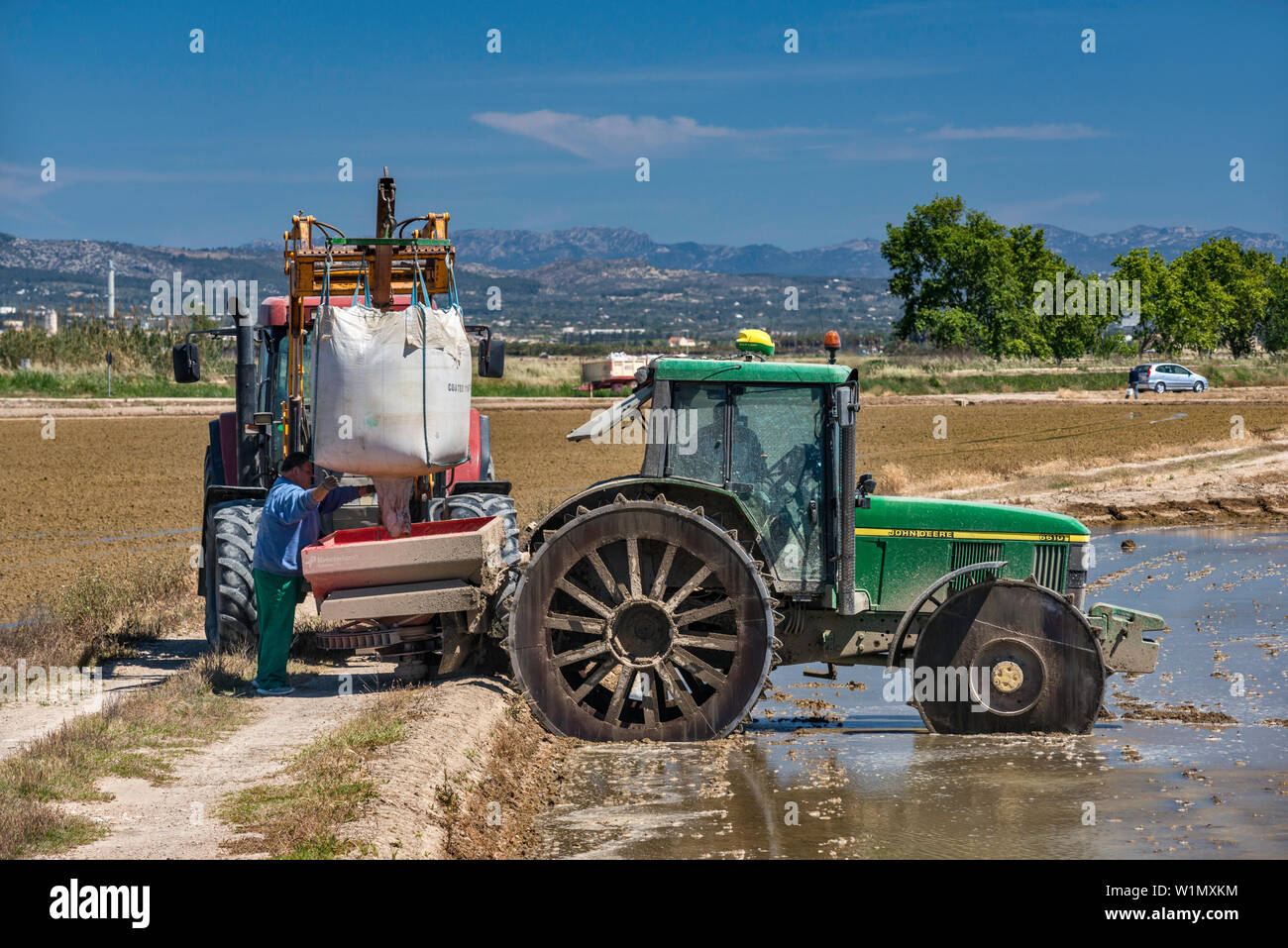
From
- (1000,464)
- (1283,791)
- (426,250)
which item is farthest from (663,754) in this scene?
(1000,464)

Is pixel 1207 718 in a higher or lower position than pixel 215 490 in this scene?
lower

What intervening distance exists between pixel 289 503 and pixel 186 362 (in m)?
3.85

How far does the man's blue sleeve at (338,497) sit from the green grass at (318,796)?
165cm

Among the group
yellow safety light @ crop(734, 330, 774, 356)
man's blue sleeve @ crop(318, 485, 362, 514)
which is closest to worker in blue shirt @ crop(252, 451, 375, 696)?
man's blue sleeve @ crop(318, 485, 362, 514)

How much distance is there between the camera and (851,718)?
1027cm

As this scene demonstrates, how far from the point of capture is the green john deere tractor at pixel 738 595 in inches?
345

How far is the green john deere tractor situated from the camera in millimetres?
8766

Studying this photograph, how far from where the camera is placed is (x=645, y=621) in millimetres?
8883

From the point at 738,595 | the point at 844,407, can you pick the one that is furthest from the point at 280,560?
the point at 844,407

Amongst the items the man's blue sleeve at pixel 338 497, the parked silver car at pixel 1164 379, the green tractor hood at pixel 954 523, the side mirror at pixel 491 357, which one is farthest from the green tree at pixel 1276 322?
the man's blue sleeve at pixel 338 497

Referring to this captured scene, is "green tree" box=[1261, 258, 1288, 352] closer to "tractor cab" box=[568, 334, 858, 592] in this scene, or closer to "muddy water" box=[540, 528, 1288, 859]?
"muddy water" box=[540, 528, 1288, 859]

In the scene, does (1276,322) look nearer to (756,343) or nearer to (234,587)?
(756,343)

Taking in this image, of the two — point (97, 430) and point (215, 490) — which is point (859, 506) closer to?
→ point (215, 490)
